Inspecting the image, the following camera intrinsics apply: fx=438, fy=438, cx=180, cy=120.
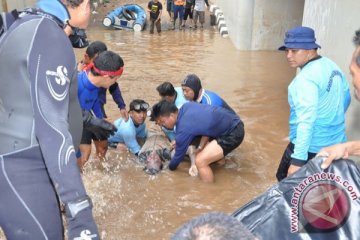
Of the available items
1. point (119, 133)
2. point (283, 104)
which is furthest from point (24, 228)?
point (283, 104)

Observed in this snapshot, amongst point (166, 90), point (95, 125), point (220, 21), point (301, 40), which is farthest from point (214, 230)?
point (220, 21)

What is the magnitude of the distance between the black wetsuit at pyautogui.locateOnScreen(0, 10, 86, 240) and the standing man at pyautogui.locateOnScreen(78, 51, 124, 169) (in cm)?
233

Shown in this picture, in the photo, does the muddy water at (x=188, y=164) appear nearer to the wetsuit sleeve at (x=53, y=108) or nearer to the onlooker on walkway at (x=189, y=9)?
the wetsuit sleeve at (x=53, y=108)

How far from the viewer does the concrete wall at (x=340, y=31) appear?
4.50m

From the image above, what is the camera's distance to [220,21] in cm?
1559

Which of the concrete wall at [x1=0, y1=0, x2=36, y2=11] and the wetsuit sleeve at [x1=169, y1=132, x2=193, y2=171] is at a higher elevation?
the concrete wall at [x1=0, y1=0, x2=36, y2=11]

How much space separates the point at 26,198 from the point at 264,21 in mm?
10968

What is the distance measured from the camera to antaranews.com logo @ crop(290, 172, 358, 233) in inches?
92.1

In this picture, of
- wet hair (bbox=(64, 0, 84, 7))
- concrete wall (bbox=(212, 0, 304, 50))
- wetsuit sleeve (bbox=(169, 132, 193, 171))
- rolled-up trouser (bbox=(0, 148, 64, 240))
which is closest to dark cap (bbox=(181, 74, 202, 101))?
wetsuit sleeve (bbox=(169, 132, 193, 171))

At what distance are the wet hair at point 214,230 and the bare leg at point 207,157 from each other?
11.6 ft

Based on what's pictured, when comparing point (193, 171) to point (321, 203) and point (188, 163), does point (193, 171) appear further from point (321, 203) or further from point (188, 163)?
point (321, 203)

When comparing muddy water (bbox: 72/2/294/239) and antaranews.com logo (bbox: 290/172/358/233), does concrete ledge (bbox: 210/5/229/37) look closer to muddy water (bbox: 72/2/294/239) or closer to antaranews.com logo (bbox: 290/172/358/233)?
muddy water (bbox: 72/2/294/239)

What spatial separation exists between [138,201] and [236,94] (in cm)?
416

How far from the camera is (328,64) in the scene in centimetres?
339
